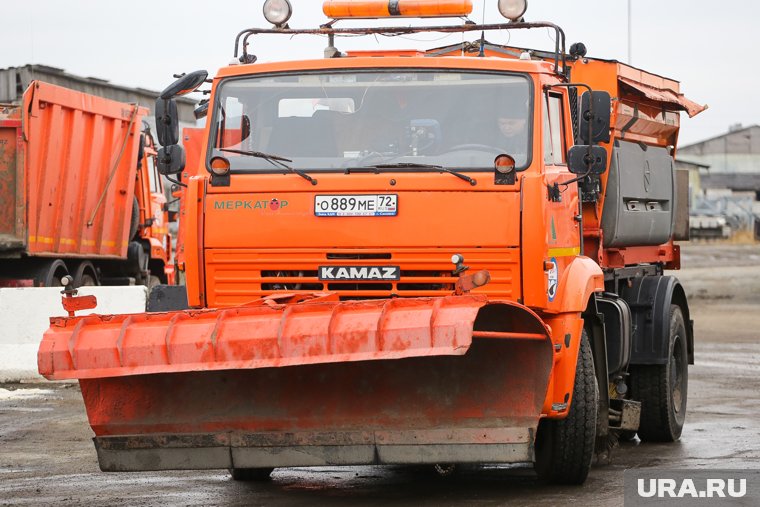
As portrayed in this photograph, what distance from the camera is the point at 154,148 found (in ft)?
65.6

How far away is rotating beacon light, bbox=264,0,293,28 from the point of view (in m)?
9.09

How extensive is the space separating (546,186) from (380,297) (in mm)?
1093

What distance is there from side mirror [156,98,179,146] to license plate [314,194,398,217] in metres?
1.14

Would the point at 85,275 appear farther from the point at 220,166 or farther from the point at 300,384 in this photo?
the point at 300,384

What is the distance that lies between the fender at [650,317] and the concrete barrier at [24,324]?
240 inches

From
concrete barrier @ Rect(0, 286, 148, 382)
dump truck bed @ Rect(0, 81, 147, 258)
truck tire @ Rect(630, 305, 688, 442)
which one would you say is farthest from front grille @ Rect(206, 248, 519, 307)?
dump truck bed @ Rect(0, 81, 147, 258)

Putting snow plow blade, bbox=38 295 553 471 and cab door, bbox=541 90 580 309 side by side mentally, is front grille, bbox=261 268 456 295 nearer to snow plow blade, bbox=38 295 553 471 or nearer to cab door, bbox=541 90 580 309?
snow plow blade, bbox=38 295 553 471

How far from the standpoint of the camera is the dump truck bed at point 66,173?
16297 millimetres

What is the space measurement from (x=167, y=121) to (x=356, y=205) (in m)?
1.39

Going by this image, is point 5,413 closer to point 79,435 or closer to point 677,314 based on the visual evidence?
point 79,435

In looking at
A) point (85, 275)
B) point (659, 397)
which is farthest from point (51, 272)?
point (659, 397)

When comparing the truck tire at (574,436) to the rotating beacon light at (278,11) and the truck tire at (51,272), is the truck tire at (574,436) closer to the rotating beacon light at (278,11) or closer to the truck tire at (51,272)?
the rotating beacon light at (278,11)

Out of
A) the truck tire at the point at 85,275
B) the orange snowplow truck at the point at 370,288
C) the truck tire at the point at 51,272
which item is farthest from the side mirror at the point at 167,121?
the truck tire at the point at 85,275

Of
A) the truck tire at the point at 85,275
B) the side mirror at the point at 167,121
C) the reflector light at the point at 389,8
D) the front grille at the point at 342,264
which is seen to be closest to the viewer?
the front grille at the point at 342,264
